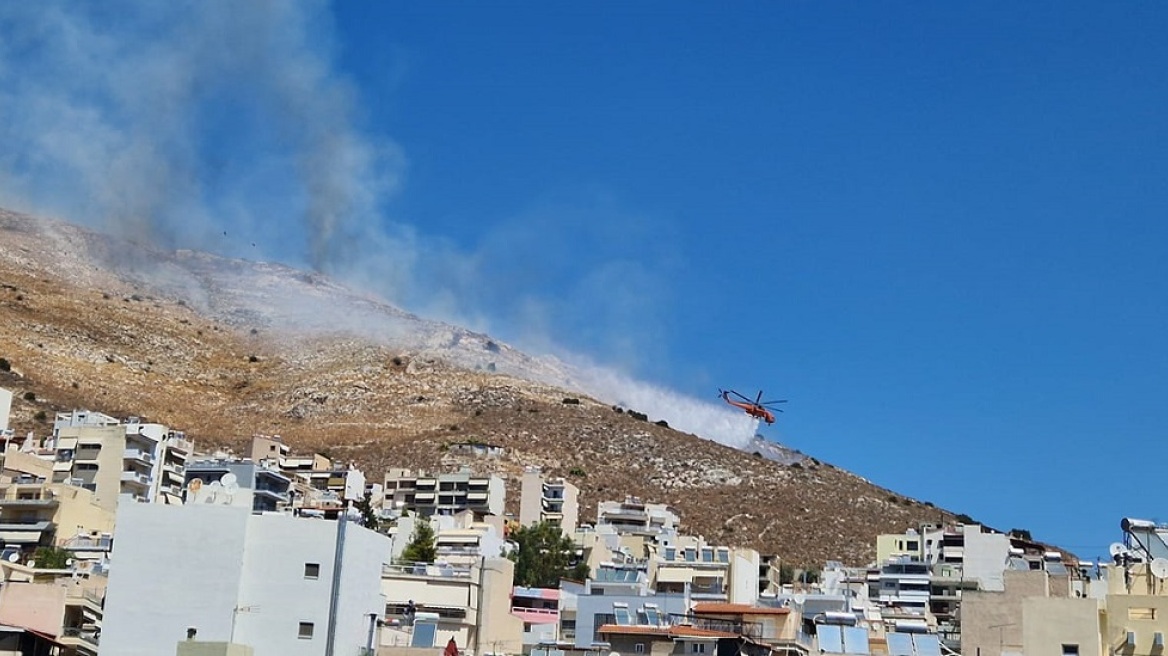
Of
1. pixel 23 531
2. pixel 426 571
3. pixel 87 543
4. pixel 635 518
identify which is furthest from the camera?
pixel 635 518

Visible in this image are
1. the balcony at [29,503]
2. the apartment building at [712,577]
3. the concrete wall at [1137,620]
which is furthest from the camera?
the balcony at [29,503]

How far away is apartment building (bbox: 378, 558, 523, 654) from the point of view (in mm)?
57312

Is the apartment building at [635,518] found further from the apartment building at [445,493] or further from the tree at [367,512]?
the tree at [367,512]

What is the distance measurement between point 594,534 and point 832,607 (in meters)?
37.6

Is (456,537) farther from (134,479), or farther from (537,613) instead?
(537,613)

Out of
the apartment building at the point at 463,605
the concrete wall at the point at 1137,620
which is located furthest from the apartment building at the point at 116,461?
the concrete wall at the point at 1137,620

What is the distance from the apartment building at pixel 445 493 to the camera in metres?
135

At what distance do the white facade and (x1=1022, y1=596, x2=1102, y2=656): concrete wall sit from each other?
749 inches

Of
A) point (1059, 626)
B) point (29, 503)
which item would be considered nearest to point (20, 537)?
point (29, 503)

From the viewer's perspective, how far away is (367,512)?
10675cm

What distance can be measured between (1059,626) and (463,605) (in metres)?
22.4

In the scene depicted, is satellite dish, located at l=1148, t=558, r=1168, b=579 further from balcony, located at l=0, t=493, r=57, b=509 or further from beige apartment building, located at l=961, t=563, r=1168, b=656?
balcony, located at l=0, t=493, r=57, b=509

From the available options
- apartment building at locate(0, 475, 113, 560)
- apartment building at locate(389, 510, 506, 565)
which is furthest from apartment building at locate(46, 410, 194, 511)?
apartment building at locate(389, 510, 506, 565)

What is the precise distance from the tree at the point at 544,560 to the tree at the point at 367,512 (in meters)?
8.20
